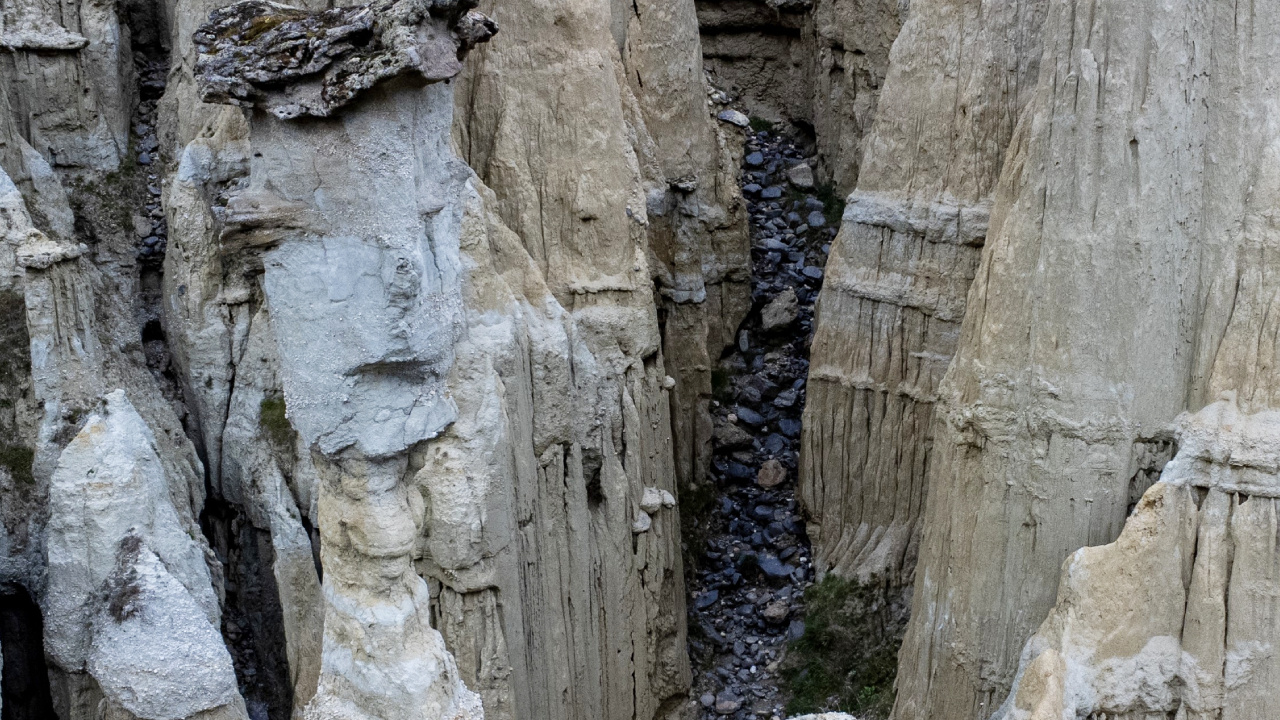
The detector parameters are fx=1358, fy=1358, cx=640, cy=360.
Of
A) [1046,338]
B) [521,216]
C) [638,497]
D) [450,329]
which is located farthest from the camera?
[638,497]

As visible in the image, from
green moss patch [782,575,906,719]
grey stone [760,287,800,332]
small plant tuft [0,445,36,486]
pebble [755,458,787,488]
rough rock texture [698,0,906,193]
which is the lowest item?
green moss patch [782,575,906,719]

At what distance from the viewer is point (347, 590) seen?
20.7ft

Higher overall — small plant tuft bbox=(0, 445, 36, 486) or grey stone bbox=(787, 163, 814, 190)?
grey stone bbox=(787, 163, 814, 190)

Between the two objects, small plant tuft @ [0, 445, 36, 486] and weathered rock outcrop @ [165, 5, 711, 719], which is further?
small plant tuft @ [0, 445, 36, 486]

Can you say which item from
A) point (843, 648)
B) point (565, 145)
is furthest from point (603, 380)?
point (843, 648)

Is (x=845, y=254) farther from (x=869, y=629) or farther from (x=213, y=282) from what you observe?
(x=213, y=282)

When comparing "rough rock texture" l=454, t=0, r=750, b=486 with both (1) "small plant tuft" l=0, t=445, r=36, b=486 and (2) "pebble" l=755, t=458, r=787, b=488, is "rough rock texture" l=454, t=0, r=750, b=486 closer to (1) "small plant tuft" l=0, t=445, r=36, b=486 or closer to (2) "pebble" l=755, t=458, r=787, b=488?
(2) "pebble" l=755, t=458, r=787, b=488

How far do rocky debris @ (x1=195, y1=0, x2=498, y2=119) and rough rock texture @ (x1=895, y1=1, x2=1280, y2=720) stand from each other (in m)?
3.63

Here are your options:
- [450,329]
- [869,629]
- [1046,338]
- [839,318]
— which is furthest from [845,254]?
[450,329]

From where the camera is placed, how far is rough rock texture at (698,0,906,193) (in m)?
14.9

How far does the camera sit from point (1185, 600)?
24.0 ft

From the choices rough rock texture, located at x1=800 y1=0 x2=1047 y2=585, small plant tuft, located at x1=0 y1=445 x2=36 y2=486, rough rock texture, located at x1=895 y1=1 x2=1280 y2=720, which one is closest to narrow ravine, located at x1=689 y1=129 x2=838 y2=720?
rough rock texture, located at x1=800 y1=0 x2=1047 y2=585

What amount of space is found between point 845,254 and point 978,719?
4565mm

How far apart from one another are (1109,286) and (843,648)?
15.5 ft
